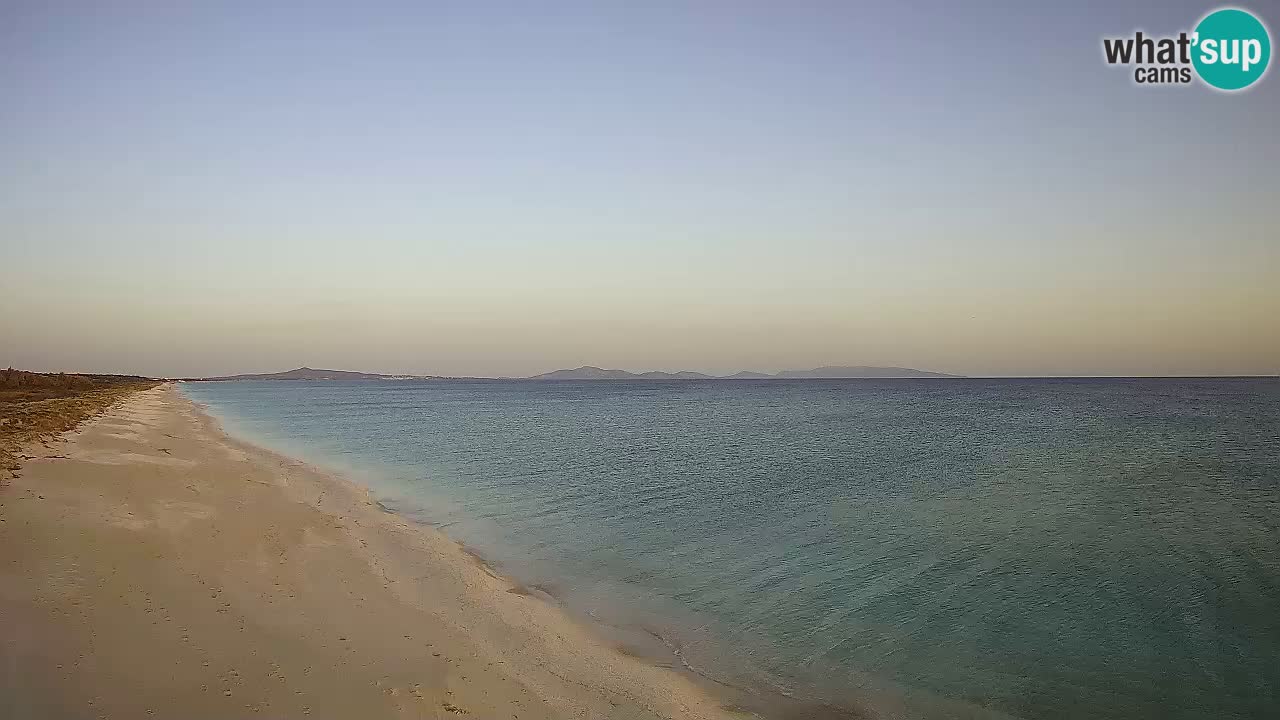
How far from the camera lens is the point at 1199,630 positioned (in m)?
11.3

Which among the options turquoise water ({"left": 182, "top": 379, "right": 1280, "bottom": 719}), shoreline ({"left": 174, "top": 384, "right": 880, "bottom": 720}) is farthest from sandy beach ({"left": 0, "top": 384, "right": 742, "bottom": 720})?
turquoise water ({"left": 182, "top": 379, "right": 1280, "bottom": 719})

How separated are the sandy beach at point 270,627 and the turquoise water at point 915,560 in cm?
160

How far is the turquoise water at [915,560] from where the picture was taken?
376 inches

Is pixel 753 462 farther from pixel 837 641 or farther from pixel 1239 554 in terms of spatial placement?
pixel 837 641

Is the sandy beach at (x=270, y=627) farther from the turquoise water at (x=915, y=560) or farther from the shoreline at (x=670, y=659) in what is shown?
the turquoise water at (x=915, y=560)

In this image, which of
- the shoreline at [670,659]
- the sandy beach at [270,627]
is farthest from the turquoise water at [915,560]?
the sandy beach at [270,627]

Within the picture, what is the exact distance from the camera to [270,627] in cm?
927

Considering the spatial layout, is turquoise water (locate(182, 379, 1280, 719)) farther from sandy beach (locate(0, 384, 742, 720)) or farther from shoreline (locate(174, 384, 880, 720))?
sandy beach (locate(0, 384, 742, 720))

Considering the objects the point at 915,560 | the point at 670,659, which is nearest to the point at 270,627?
the point at 670,659

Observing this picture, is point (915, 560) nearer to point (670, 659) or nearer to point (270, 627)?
point (670, 659)

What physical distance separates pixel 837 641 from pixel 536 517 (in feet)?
36.1

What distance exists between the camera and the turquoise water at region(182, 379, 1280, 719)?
9555 millimetres

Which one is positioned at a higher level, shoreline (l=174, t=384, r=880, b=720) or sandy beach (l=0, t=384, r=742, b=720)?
sandy beach (l=0, t=384, r=742, b=720)

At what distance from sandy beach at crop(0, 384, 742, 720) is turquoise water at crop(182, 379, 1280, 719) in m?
1.60
